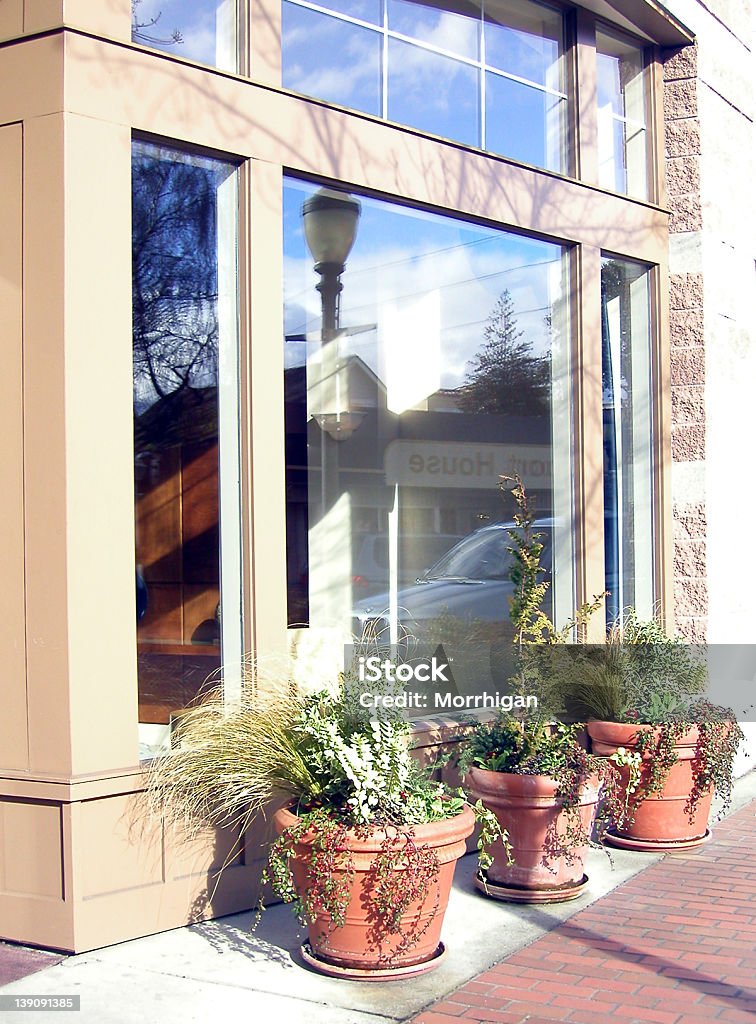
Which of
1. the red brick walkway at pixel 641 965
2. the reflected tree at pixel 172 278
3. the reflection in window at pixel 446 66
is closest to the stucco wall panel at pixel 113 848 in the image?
the red brick walkway at pixel 641 965

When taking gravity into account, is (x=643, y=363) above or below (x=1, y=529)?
above

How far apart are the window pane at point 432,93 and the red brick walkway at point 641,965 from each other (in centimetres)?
424

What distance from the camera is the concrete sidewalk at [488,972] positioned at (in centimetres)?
417

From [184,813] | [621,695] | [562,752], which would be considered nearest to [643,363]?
[621,695]

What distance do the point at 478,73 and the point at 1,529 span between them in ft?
13.3

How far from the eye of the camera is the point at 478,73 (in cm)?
709

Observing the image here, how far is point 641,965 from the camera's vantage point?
4645mm

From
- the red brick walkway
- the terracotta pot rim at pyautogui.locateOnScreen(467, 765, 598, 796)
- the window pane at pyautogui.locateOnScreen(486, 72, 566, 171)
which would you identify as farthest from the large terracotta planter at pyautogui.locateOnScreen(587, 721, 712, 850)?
the window pane at pyautogui.locateOnScreen(486, 72, 566, 171)

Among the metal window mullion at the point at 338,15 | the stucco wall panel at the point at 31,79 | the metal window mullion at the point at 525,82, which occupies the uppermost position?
the metal window mullion at the point at 525,82

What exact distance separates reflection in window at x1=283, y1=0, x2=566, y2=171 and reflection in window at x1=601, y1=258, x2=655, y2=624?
42.1 inches

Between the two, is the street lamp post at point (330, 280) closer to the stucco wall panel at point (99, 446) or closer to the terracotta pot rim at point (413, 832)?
the stucco wall panel at point (99, 446)

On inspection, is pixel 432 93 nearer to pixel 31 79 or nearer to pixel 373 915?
pixel 31 79

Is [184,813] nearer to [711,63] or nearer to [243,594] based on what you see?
[243,594]

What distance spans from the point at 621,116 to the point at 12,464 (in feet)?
16.9
